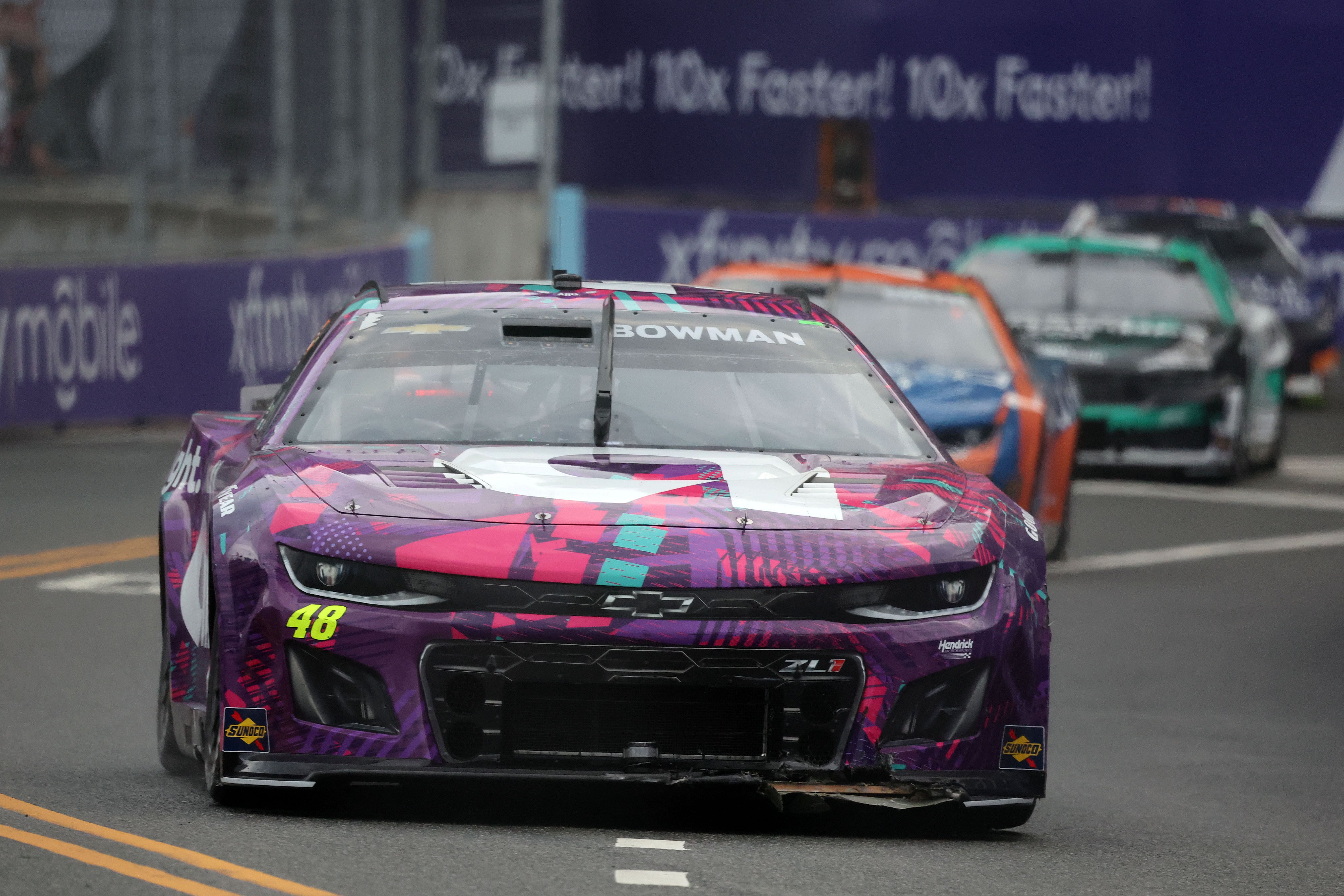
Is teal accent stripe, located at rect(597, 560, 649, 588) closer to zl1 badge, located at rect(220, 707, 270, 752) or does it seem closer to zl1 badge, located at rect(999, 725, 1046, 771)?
zl1 badge, located at rect(220, 707, 270, 752)

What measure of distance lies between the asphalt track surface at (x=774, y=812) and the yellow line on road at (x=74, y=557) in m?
0.05

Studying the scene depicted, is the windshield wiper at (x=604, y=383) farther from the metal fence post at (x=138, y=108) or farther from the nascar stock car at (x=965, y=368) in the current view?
the metal fence post at (x=138, y=108)

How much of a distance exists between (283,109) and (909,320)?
8.66 metres

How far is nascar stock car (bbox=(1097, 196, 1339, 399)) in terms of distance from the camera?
22422mm

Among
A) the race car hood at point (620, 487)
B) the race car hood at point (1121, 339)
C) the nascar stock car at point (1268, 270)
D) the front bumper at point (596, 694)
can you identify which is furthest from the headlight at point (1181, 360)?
the front bumper at point (596, 694)

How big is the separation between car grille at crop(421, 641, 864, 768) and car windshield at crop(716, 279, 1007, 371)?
664 cm

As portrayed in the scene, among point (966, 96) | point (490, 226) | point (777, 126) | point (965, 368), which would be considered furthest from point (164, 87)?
point (966, 96)

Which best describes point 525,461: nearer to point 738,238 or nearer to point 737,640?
point 737,640

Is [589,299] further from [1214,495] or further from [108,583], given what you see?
[1214,495]

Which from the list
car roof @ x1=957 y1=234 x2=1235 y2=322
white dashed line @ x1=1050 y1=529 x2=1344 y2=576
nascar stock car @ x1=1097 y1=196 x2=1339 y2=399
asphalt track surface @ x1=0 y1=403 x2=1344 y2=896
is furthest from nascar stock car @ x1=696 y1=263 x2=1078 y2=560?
nascar stock car @ x1=1097 y1=196 x2=1339 y2=399

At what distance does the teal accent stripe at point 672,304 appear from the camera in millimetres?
6949

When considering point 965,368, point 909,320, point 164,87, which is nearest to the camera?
point 965,368

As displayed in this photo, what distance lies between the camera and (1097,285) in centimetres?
1658

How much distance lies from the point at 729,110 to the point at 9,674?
2467 centimetres
